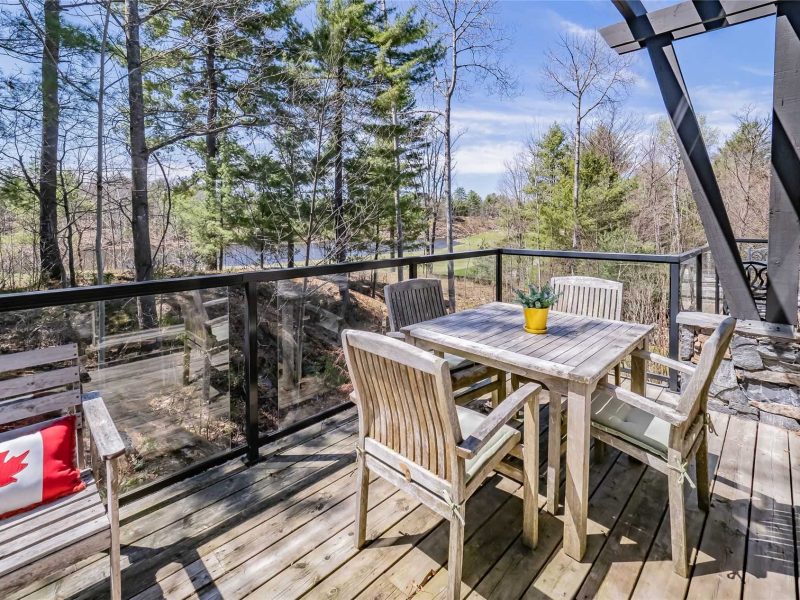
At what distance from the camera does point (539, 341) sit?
2.32 metres

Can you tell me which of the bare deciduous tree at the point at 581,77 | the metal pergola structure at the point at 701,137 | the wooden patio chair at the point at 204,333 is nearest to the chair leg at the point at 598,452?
the metal pergola structure at the point at 701,137

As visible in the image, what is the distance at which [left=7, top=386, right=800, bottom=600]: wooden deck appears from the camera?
167 centimetres

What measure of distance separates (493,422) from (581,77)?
582 inches

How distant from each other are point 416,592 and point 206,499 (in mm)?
1232

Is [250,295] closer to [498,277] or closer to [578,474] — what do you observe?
[578,474]

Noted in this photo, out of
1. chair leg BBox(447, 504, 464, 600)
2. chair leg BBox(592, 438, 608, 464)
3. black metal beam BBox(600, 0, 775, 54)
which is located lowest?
chair leg BBox(592, 438, 608, 464)

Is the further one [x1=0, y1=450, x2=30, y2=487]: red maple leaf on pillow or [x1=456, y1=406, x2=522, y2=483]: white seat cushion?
[x1=456, y1=406, x2=522, y2=483]: white seat cushion

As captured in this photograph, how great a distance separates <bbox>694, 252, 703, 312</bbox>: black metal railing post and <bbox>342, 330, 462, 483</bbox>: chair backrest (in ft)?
11.6

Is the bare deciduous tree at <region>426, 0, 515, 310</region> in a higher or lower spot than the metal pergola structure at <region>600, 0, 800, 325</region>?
higher

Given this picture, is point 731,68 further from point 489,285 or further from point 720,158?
point 489,285

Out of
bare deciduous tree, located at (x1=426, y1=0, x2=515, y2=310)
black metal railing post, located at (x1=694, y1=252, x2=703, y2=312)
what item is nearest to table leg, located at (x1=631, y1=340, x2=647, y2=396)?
black metal railing post, located at (x1=694, y1=252, x2=703, y2=312)

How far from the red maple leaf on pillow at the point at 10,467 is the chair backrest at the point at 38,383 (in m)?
0.23

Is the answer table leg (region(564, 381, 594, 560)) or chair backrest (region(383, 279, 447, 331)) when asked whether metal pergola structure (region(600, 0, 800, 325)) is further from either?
table leg (region(564, 381, 594, 560))

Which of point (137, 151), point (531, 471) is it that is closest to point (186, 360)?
point (531, 471)
